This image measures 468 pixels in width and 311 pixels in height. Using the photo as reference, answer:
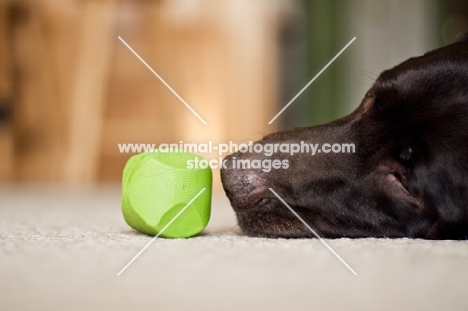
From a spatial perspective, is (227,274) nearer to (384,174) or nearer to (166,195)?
(166,195)

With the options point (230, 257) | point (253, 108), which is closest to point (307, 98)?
point (253, 108)

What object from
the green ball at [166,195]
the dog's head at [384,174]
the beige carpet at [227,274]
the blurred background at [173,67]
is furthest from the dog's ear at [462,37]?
the blurred background at [173,67]

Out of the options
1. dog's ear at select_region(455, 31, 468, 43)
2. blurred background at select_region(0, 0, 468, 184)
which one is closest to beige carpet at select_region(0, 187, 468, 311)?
dog's ear at select_region(455, 31, 468, 43)

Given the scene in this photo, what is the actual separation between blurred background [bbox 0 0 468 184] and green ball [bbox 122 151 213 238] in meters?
2.46

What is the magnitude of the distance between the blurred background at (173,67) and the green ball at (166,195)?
2.46 meters

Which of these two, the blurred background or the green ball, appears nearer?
the green ball

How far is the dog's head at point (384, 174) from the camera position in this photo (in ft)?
4.52

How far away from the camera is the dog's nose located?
1464 millimetres

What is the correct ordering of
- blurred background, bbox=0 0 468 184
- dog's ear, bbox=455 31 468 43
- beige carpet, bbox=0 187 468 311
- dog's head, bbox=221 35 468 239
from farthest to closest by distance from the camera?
blurred background, bbox=0 0 468 184, dog's ear, bbox=455 31 468 43, dog's head, bbox=221 35 468 239, beige carpet, bbox=0 187 468 311

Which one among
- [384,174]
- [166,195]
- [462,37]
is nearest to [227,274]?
[166,195]

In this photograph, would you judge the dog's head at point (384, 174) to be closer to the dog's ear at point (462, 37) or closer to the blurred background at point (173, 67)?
the dog's ear at point (462, 37)

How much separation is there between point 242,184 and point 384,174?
11.5 inches

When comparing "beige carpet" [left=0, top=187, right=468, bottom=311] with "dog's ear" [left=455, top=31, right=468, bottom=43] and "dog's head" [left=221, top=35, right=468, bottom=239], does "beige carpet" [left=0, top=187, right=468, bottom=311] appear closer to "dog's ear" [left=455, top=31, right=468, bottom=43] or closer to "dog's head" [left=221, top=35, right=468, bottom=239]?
"dog's head" [left=221, top=35, right=468, bottom=239]

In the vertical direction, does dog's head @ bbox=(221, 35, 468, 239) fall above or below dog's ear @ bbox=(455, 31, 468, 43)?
below
